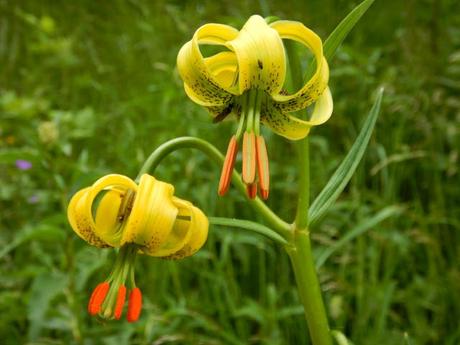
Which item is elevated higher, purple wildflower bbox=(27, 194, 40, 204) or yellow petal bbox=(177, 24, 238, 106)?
purple wildflower bbox=(27, 194, 40, 204)

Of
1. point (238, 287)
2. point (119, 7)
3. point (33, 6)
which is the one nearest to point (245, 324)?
point (238, 287)

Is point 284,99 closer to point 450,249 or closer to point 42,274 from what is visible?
point 42,274

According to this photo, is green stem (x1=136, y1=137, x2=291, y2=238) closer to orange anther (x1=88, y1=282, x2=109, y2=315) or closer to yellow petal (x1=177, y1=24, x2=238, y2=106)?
yellow petal (x1=177, y1=24, x2=238, y2=106)

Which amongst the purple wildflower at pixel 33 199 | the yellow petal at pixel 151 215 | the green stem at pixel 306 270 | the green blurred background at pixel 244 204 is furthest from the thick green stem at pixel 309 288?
the purple wildflower at pixel 33 199

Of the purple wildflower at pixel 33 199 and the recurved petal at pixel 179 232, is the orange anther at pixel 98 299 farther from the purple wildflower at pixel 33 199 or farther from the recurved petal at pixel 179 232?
the purple wildflower at pixel 33 199

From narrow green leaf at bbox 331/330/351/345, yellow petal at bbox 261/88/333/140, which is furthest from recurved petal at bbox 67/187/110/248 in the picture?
narrow green leaf at bbox 331/330/351/345

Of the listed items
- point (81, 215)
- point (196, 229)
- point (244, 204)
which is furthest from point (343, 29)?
point (244, 204)
